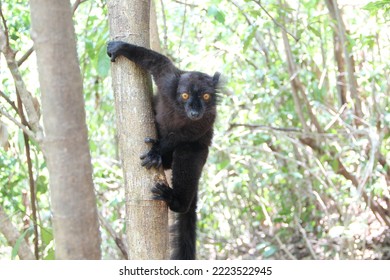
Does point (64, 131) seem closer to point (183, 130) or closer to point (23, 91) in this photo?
point (23, 91)

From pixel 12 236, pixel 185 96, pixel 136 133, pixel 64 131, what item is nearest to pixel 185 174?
pixel 185 96

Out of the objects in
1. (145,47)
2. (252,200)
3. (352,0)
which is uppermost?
(352,0)

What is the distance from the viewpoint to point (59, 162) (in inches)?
53.4

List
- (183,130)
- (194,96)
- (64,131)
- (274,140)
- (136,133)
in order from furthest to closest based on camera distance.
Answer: (274,140)
(194,96)
(183,130)
(136,133)
(64,131)

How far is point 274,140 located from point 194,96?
11.2ft

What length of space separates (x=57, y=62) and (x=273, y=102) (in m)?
6.05

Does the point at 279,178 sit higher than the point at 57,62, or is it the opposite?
the point at 57,62

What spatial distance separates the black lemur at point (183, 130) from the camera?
3.70 m

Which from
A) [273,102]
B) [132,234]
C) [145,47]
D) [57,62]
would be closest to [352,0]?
[273,102]

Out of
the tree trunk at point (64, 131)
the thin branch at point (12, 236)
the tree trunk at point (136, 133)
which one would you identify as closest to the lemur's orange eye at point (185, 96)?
the tree trunk at point (136, 133)

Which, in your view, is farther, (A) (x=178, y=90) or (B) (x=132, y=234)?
(A) (x=178, y=90)

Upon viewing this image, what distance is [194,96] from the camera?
408 cm

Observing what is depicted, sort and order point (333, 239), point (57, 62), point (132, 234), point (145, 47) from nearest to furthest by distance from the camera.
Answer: point (57, 62), point (132, 234), point (145, 47), point (333, 239)

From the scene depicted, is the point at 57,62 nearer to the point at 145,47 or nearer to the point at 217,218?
the point at 145,47
